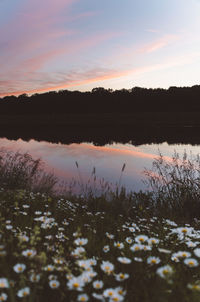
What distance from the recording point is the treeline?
95.2 meters

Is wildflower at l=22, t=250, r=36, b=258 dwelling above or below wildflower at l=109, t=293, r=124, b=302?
above

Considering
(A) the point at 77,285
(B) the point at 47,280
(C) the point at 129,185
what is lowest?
(C) the point at 129,185

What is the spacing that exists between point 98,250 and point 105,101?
10020 centimetres

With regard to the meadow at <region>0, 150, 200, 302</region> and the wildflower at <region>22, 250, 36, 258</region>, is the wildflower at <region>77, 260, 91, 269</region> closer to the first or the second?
the meadow at <region>0, 150, 200, 302</region>

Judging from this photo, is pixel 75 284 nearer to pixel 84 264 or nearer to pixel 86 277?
pixel 86 277

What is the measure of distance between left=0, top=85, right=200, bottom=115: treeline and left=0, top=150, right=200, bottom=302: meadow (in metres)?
88.6

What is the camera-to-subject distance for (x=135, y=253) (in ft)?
11.9

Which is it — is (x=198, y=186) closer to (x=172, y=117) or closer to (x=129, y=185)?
(x=129, y=185)

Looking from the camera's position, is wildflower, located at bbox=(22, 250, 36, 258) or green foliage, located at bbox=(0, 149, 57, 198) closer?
wildflower, located at bbox=(22, 250, 36, 258)

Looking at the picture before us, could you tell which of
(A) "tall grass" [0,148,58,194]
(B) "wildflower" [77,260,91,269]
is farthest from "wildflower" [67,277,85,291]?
(A) "tall grass" [0,148,58,194]

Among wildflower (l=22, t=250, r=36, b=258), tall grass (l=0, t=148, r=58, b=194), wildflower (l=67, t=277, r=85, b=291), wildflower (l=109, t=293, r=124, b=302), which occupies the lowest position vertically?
tall grass (l=0, t=148, r=58, b=194)

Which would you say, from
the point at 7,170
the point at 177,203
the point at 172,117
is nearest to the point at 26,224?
the point at 177,203

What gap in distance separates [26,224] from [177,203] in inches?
221

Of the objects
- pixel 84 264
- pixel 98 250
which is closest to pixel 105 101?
pixel 98 250
